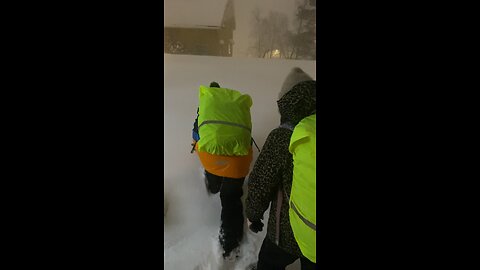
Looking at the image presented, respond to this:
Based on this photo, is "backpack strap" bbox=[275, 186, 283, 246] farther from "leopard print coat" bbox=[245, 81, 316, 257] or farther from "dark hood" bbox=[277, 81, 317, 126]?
"dark hood" bbox=[277, 81, 317, 126]

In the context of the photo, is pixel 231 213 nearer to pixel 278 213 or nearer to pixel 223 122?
pixel 223 122

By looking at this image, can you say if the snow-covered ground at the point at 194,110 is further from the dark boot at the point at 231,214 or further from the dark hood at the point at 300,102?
the dark hood at the point at 300,102

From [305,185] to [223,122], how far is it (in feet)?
2.32

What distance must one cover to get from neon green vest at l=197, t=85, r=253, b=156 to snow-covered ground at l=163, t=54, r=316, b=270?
24.8 inches

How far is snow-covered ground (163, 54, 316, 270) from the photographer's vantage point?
2.03 meters

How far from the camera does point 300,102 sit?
922 millimetres

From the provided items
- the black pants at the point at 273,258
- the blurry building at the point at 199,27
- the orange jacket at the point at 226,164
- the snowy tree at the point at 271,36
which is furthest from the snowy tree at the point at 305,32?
the black pants at the point at 273,258

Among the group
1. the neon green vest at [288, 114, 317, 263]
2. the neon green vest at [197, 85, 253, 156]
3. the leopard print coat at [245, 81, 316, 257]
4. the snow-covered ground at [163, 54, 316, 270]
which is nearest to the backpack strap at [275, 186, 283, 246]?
the leopard print coat at [245, 81, 316, 257]

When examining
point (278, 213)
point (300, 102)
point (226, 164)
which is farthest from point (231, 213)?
point (300, 102)
